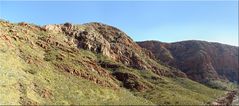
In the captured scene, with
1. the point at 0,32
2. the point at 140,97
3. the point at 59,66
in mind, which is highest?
the point at 0,32

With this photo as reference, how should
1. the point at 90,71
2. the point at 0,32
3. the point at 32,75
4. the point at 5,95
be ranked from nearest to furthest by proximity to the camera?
the point at 5,95, the point at 32,75, the point at 0,32, the point at 90,71

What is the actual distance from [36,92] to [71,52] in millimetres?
48551

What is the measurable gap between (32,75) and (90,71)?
33.8 m

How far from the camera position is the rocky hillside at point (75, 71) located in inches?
3664

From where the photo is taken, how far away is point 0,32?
10762cm

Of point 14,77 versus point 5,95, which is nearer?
point 5,95

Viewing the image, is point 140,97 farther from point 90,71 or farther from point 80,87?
point 80,87

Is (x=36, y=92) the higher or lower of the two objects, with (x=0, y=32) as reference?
lower

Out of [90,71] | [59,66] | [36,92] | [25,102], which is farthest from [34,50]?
[25,102]

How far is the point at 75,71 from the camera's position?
403 ft

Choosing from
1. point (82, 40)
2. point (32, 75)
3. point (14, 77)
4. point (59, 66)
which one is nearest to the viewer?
point (14, 77)

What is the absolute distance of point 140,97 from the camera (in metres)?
134

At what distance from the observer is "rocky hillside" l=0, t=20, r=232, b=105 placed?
9306cm

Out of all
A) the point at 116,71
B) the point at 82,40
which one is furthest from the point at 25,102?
the point at 82,40
